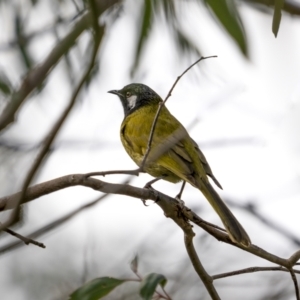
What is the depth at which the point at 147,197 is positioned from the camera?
286 cm

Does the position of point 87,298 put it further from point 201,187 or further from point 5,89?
point 201,187

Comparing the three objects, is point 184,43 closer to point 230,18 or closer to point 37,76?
point 230,18

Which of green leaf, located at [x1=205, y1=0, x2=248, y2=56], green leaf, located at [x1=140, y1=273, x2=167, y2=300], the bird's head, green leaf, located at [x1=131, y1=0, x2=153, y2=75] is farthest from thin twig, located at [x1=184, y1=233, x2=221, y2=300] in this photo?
the bird's head

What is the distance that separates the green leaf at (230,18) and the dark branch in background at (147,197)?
680mm

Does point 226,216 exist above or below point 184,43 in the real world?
below

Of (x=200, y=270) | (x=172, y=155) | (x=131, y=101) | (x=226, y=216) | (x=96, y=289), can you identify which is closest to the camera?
(x=96, y=289)

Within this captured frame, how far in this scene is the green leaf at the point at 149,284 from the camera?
103 inches

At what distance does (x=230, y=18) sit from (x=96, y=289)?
4.70 feet

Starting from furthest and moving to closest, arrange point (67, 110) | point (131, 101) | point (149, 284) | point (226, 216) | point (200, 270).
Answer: point (131, 101)
point (226, 216)
point (200, 270)
point (149, 284)
point (67, 110)

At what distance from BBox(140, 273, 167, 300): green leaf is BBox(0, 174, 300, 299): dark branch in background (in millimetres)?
319

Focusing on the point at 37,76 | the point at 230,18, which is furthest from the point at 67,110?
the point at 230,18

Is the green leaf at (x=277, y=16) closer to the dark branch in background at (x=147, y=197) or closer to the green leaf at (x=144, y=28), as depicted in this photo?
the green leaf at (x=144, y=28)

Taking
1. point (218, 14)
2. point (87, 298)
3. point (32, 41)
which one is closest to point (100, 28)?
point (218, 14)

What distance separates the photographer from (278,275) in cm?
486
